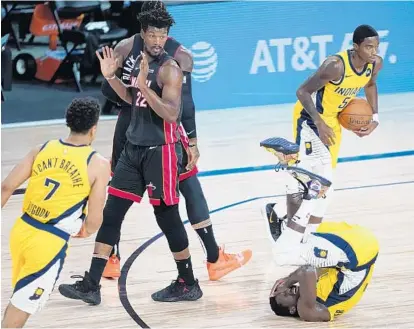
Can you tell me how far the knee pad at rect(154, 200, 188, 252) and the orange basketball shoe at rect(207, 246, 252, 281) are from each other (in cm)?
47

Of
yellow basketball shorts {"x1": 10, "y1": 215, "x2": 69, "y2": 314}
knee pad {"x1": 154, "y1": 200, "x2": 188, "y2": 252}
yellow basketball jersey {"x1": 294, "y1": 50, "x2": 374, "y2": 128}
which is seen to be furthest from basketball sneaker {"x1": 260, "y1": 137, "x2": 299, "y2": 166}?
yellow basketball jersey {"x1": 294, "y1": 50, "x2": 374, "y2": 128}

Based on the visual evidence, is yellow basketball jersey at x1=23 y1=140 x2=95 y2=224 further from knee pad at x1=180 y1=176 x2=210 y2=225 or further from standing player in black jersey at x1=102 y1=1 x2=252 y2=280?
knee pad at x1=180 y1=176 x2=210 y2=225

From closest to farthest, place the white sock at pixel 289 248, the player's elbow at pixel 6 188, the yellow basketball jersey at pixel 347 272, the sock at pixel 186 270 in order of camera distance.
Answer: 1. the player's elbow at pixel 6 188
2. the white sock at pixel 289 248
3. the yellow basketball jersey at pixel 347 272
4. the sock at pixel 186 270

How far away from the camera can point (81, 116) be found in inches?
197

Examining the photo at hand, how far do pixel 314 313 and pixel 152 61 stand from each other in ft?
5.99

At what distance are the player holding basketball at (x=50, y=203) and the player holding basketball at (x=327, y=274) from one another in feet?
4.11

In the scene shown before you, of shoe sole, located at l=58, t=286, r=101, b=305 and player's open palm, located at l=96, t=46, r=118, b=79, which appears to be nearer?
player's open palm, located at l=96, t=46, r=118, b=79

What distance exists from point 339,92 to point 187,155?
1355 millimetres

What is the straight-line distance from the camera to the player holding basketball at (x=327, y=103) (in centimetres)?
677

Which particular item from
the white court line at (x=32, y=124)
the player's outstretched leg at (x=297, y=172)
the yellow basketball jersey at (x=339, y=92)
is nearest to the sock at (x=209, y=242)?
the player's outstretched leg at (x=297, y=172)

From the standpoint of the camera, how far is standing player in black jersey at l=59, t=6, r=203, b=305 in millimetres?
5770

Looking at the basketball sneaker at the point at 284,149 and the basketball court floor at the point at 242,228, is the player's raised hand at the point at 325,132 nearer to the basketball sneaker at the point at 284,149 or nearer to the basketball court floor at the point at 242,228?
the basketball court floor at the point at 242,228

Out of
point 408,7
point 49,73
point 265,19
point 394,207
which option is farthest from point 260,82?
point 394,207

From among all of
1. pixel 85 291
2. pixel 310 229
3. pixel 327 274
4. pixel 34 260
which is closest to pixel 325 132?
pixel 310 229
